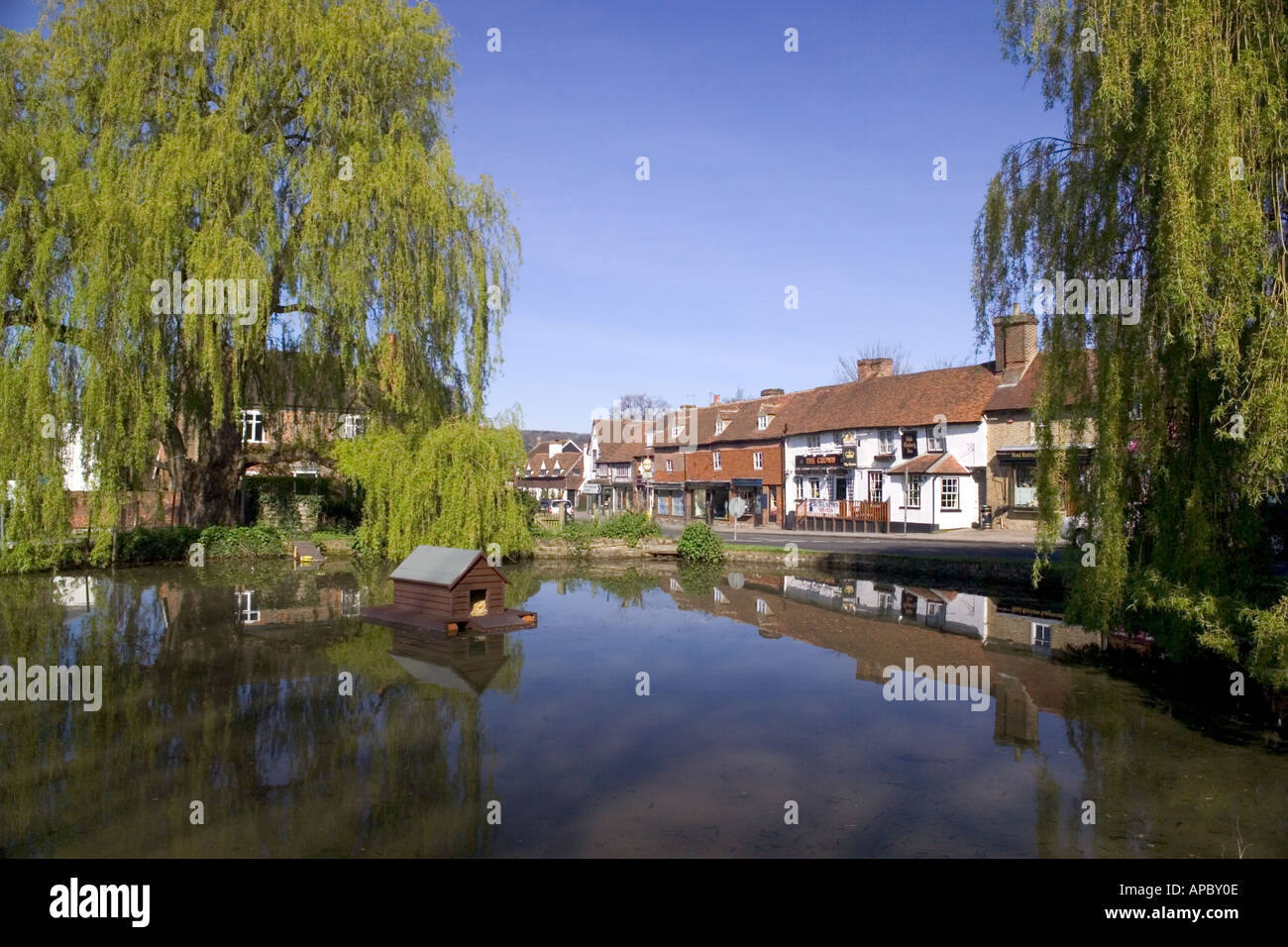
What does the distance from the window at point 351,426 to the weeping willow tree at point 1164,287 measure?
60.5ft

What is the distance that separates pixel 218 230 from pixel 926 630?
18.8 metres

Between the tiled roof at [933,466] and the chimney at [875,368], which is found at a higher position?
the chimney at [875,368]

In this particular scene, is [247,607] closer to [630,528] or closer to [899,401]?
[630,528]

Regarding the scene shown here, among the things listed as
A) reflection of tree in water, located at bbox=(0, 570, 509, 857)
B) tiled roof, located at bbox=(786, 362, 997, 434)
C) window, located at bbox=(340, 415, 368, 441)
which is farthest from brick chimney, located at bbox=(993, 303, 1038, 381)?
reflection of tree in water, located at bbox=(0, 570, 509, 857)

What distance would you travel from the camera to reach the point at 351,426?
26250 mm

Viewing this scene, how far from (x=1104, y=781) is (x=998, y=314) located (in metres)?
7.39

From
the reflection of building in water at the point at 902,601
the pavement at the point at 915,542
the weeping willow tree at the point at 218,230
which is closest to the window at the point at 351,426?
the weeping willow tree at the point at 218,230

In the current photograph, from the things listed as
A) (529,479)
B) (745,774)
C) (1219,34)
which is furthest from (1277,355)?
(529,479)

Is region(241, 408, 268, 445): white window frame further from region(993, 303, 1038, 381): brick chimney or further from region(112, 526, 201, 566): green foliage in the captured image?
region(993, 303, 1038, 381): brick chimney

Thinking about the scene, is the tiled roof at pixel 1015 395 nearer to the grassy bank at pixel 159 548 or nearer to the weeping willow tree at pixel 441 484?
the weeping willow tree at pixel 441 484

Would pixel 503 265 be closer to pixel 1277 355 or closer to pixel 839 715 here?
pixel 839 715

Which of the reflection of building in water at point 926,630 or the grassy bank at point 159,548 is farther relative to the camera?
the grassy bank at point 159,548

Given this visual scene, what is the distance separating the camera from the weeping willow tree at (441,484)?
22391 millimetres

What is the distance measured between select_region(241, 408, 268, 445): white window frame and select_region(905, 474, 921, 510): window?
2555 centimetres
